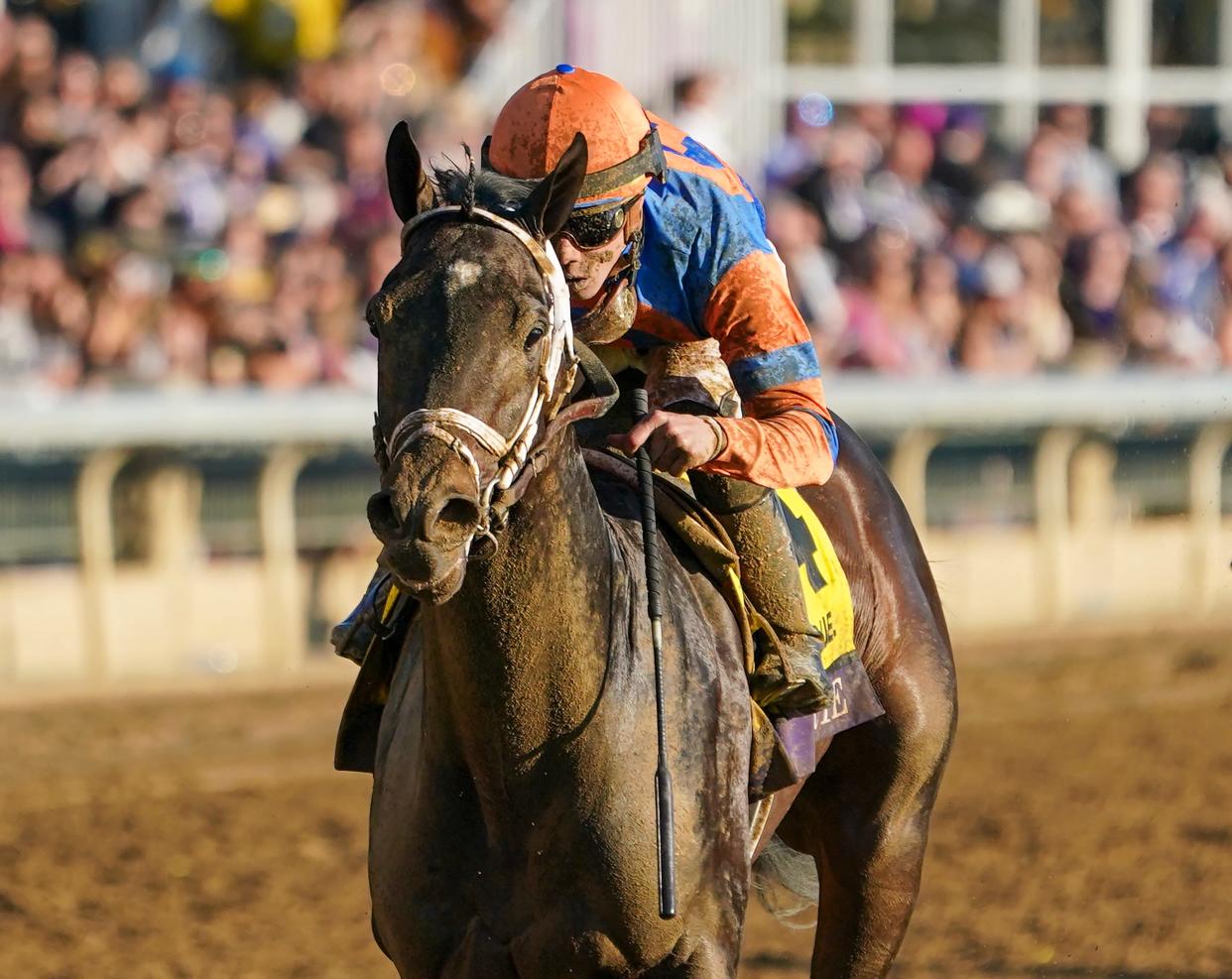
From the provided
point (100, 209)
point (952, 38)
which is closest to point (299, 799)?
point (100, 209)

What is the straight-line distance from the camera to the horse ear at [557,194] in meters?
3.12

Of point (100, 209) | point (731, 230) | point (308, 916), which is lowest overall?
point (308, 916)

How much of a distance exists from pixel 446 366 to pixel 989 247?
9614mm

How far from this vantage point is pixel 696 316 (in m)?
3.84

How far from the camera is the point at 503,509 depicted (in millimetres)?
2980

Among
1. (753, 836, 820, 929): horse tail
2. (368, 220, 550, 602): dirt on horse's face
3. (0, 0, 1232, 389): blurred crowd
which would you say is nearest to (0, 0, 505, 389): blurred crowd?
(0, 0, 1232, 389): blurred crowd

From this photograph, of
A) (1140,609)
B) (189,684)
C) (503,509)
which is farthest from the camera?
(1140,609)

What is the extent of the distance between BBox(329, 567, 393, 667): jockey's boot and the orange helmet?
0.80m

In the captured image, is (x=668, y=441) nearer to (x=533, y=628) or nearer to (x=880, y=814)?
(x=533, y=628)

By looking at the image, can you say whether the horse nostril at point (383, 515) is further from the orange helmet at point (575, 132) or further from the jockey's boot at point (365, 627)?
the jockey's boot at point (365, 627)

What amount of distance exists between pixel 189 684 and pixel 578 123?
263 inches

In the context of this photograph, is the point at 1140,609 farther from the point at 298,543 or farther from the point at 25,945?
the point at 25,945

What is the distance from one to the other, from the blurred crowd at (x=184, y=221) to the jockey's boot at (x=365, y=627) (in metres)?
6.04

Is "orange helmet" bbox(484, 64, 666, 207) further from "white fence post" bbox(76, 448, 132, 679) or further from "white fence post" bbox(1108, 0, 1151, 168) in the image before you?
"white fence post" bbox(1108, 0, 1151, 168)
